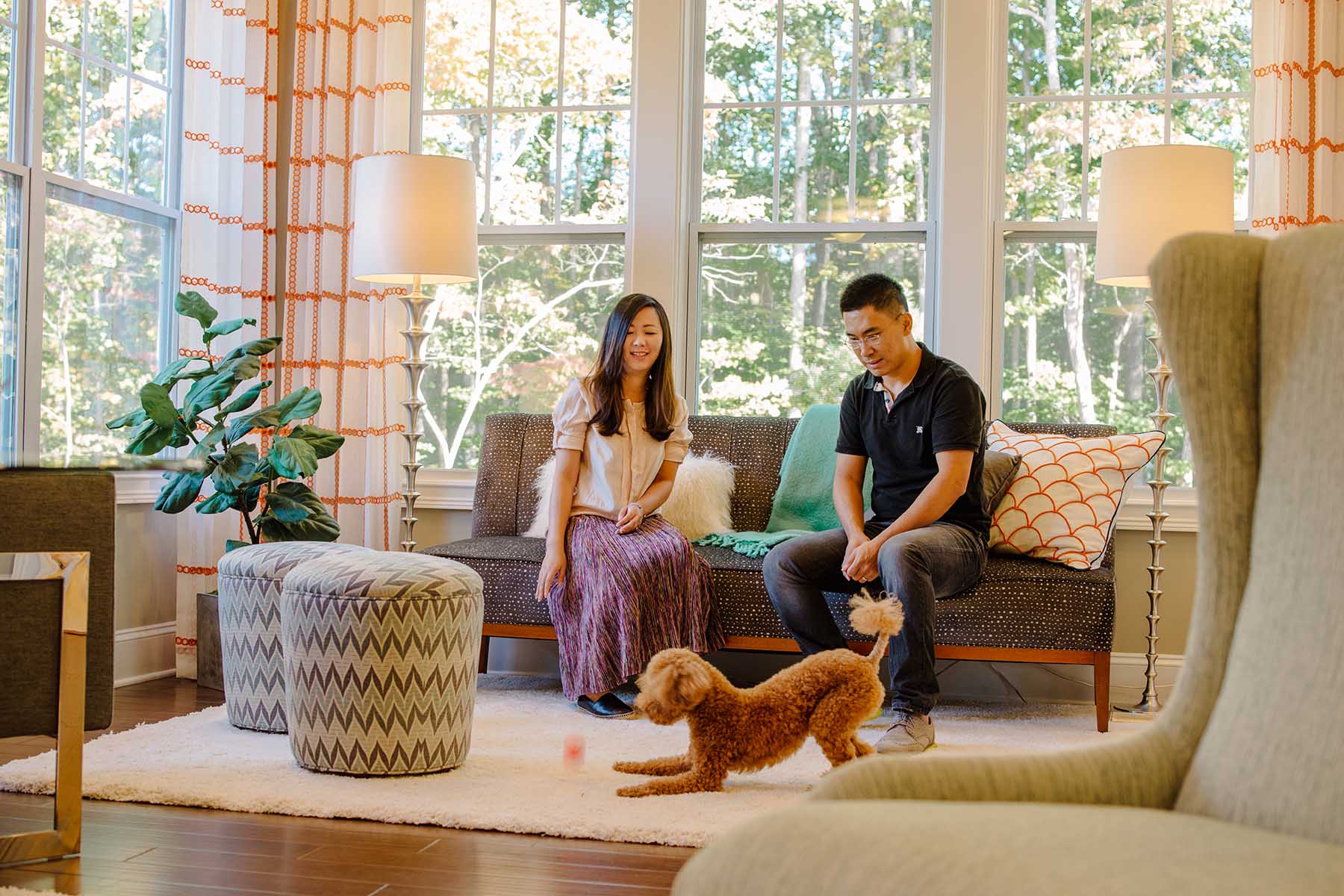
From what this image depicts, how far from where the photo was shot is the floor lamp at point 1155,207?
11.7 feet

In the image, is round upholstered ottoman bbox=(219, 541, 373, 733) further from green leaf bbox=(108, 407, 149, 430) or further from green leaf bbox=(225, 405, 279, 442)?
green leaf bbox=(108, 407, 149, 430)

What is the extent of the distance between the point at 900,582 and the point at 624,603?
0.78 meters

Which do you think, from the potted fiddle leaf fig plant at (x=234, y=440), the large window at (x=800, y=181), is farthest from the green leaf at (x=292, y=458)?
the large window at (x=800, y=181)

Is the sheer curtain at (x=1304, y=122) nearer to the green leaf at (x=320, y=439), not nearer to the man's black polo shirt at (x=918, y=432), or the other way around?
the man's black polo shirt at (x=918, y=432)

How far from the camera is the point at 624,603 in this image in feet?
11.2

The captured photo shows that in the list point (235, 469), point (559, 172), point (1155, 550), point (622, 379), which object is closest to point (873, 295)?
point (622, 379)

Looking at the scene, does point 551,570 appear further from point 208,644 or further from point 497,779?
point 208,644

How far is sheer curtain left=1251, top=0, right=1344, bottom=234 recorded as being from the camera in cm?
390

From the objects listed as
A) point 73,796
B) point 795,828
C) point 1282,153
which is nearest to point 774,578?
point 73,796

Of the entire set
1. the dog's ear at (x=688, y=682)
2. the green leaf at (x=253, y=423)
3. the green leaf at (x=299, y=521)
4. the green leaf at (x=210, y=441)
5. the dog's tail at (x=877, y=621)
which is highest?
the green leaf at (x=253, y=423)

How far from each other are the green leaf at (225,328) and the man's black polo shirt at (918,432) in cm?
188

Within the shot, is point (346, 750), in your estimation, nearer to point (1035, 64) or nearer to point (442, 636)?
point (442, 636)

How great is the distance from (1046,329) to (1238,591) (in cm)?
331

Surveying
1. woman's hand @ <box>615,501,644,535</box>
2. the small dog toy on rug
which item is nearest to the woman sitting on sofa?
woman's hand @ <box>615,501,644,535</box>
